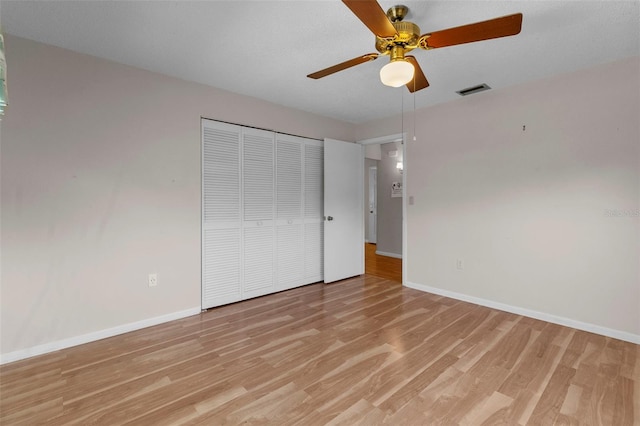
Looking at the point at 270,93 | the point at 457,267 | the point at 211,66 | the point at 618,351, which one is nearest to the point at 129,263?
the point at 211,66

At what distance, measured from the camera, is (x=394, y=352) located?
2.37m

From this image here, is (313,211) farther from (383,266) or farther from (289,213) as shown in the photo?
(383,266)

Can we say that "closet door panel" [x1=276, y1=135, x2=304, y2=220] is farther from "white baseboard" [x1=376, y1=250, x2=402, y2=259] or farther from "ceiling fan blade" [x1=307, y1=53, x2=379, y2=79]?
"white baseboard" [x1=376, y1=250, x2=402, y2=259]

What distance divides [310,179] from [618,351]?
3.45 metres

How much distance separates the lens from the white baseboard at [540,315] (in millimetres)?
2610

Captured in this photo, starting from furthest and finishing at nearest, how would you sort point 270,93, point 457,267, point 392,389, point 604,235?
point 457,267, point 270,93, point 604,235, point 392,389

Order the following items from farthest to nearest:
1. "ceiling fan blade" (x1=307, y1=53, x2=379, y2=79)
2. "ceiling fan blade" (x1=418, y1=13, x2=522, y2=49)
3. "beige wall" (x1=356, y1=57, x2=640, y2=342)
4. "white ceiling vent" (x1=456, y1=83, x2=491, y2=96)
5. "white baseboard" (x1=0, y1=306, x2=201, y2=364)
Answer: "white ceiling vent" (x1=456, y1=83, x2=491, y2=96), "beige wall" (x1=356, y1=57, x2=640, y2=342), "white baseboard" (x1=0, y1=306, x2=201, y2=364), "ceiling fan blade" (x1=307, y1=53, x2=379, y2=79), "ceiling fan blade" (x1=418, y1=13, x2=522, y2=49)

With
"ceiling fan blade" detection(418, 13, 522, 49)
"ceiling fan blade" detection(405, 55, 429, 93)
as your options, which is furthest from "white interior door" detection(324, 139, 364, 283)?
"ceiling fan blade" detection(418, 13, 522, 49)

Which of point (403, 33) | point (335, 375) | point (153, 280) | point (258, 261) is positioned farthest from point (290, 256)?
Result: point (403, 33)

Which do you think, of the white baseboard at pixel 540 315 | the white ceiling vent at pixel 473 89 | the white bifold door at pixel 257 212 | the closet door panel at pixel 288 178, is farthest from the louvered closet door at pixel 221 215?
the white ceiling vent at pixel 473 89

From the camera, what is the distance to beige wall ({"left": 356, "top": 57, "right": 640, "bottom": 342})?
261 cm

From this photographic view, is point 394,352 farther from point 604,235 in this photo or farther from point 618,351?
point 604,235

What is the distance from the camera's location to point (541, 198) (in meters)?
3.01

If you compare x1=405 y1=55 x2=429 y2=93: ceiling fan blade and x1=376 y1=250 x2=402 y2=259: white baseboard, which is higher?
x1=405 y1=55 x2=429 y2=93: ceiling fan blade
